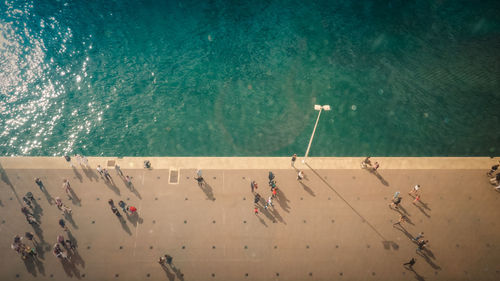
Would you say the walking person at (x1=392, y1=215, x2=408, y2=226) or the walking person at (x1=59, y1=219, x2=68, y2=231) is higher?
the walking person at (x1=59, y1=219, x2=68, y2=231)

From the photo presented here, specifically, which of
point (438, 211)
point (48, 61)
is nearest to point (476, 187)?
point (438, 211)

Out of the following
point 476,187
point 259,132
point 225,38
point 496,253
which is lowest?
point 496,253

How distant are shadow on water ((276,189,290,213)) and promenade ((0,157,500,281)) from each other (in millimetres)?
75

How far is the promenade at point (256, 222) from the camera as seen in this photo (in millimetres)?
20969

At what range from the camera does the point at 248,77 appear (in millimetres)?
31438

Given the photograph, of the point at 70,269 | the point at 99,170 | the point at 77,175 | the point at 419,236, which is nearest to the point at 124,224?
the point at 70,269

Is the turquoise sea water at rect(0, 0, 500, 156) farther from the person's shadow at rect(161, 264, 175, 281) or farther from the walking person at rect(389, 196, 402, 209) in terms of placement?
the person's shadow at rect(161, 264, 175, 281)

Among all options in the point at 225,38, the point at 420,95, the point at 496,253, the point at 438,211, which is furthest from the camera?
the point at 225,38

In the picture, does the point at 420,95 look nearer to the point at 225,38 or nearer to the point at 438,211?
the point at 438,211

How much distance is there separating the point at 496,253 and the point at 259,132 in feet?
64.9

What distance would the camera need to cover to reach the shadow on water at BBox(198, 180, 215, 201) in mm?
23452

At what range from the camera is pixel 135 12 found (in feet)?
116

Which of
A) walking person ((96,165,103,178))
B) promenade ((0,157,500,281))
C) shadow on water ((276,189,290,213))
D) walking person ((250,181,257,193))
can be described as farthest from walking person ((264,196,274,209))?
walking person ((96,165,103,178))

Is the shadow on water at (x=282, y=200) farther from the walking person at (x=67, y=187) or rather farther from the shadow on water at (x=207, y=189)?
the walking person at (x=67, y=187)
